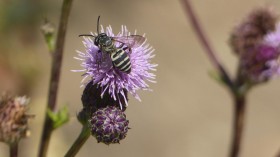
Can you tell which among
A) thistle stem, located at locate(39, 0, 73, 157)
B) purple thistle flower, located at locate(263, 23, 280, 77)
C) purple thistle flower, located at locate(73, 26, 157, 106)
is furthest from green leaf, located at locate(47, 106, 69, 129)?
purple thistle flower, located at locate(263, 23, 280, 77)

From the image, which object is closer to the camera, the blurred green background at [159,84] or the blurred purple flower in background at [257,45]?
the blurred purple flower in background at [257,45]

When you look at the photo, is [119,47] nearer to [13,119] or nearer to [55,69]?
[55,69]

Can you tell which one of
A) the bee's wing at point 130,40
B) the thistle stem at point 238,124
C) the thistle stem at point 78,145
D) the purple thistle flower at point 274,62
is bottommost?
the thistle stem at point 238,124

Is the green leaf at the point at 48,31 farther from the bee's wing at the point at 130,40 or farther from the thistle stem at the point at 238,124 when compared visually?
the thistle stem at the point at 238,124

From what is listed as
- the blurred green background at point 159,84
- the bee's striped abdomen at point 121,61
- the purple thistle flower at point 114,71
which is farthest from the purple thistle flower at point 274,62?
the blurred green background at point 159,84

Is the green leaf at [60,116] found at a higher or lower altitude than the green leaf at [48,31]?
lower

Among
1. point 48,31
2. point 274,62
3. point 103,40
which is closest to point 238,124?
point 274,62

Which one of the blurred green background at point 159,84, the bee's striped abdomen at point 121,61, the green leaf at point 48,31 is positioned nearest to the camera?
the bee's striped abdomen at point 121,61
